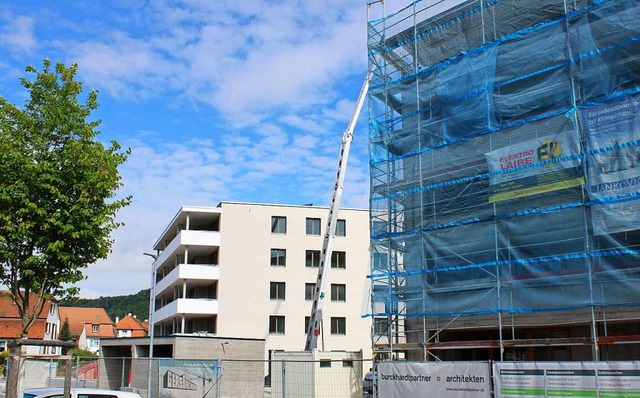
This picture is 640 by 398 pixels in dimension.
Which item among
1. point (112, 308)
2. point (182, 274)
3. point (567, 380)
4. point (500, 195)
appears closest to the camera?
point (567, 380)

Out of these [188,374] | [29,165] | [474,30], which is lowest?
[188,374]

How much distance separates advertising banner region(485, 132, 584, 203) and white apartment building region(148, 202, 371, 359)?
28796 millimetres

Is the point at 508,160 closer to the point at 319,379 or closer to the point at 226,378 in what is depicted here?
the point at 319,379

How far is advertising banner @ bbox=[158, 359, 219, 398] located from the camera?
22394mm

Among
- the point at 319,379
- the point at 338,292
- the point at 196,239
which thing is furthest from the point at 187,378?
the point at 338,292

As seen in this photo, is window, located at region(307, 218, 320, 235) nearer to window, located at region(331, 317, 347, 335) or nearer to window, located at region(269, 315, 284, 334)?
window, located at region(331, 317, 347, 335)

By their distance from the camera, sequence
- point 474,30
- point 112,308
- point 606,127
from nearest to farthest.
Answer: point 606,127 → point 474,30 → point 112,308

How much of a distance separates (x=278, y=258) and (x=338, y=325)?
643cm

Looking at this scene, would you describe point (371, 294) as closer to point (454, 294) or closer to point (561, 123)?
point (454, 294)

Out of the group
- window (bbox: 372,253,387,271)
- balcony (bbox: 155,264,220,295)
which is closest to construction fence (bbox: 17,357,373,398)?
window (bbox: 372,253,387,271)

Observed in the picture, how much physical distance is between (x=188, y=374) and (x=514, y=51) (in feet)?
49.3

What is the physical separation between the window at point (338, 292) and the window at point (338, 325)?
4.71 feet

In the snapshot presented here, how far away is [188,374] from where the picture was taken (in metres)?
23.2

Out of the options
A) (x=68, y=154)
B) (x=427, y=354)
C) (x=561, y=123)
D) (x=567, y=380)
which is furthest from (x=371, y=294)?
(x=68, y=154)
